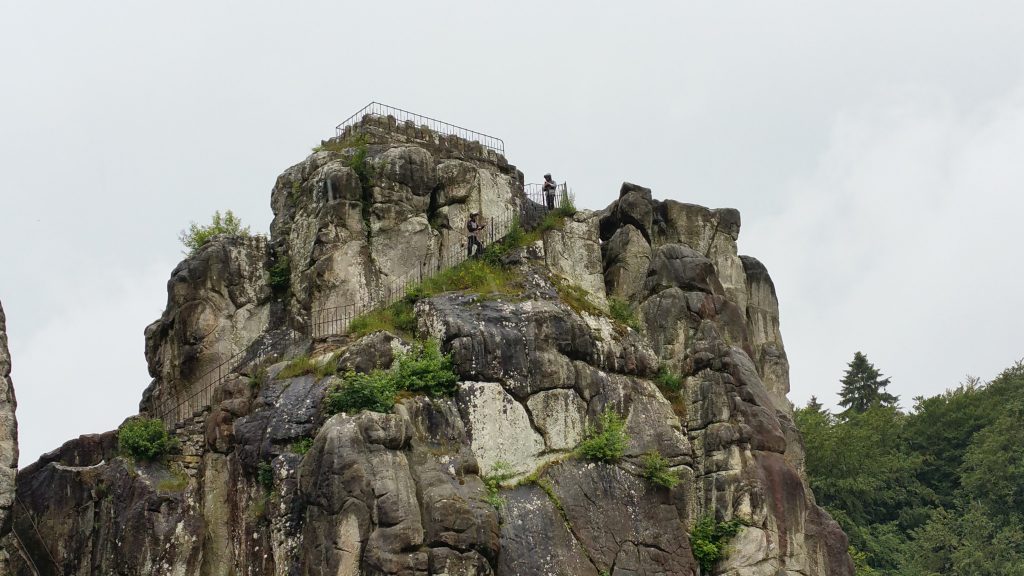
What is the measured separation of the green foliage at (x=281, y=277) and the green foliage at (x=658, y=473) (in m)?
12.5

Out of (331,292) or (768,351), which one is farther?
(768,351)

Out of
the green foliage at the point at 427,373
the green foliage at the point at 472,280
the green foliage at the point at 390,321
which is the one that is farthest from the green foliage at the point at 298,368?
the green foliage at the point at 472,280

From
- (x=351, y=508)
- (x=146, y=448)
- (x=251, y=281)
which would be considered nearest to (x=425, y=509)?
(x=351, y=508)

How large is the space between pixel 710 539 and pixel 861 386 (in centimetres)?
3531

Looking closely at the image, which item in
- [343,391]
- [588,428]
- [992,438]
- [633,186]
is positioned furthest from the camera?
[992,438]

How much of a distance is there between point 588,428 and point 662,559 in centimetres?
404

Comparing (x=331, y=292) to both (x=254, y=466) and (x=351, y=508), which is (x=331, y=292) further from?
(x=351, y=508)

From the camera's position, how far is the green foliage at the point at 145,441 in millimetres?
39594

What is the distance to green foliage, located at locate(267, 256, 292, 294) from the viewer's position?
44312mm

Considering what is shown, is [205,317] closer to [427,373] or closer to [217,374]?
[217,374]

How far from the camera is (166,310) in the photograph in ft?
145

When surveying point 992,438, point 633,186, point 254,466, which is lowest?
point 254,466

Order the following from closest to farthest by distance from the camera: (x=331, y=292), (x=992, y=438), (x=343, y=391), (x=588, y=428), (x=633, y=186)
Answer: (x=343, y=391) < (x=588, y=428) < (x=331, y=292) < (x=633, y=186) < (x=992, y=438)

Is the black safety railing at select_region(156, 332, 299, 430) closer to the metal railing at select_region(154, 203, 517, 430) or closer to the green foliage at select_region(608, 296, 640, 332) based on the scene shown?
the metal railing at select_region(154, 203, 517, 430)
